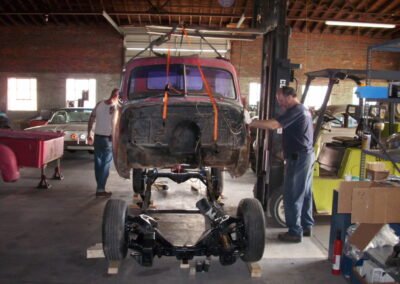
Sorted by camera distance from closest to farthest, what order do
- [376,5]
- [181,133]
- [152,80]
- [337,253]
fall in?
[337,253] → [181,133] → [152,80] → [376,5]

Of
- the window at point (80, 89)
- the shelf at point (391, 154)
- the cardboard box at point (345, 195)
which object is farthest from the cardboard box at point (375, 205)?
the window at point (80, 89)

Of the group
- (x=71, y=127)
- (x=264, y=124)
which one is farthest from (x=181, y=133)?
(x=71, y=127)

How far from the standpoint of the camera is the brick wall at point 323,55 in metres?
20.3

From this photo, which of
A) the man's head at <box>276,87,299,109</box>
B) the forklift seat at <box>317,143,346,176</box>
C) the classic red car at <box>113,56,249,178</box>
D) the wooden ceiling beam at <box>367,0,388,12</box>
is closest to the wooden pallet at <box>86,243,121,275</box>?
the classic red car at <box>113,56,249,178</box>

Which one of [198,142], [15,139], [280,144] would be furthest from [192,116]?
[15,139]

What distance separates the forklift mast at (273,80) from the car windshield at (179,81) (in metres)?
0.71

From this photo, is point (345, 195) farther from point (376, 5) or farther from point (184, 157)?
point (376, 5)

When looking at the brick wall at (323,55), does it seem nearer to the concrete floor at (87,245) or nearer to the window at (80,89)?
the window at (80,89)

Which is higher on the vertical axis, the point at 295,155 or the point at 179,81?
the point at 179,81

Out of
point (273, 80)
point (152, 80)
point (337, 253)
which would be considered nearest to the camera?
point (337, 253)

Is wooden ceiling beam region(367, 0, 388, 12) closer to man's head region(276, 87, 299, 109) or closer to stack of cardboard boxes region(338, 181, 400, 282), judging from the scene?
man's head region(276, 87, 299, 109)

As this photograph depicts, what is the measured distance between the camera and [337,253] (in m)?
4.45

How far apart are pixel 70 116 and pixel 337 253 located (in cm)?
966

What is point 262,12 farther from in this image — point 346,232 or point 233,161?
point 346,232
